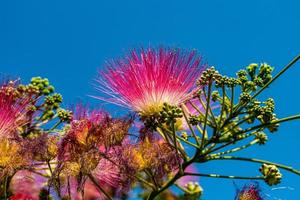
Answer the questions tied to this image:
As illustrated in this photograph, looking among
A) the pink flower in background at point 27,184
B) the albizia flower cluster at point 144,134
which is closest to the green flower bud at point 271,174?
the albizia flower cluster at point 144,134

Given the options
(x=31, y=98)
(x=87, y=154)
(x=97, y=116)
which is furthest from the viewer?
(x=31, y=98)

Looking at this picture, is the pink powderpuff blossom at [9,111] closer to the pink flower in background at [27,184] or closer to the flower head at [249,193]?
the pink flower in background at [27,184]

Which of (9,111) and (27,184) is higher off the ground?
(9,111)

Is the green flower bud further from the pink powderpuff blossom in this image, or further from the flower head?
the pink powderpuff blossom

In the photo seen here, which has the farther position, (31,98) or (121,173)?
(31,98)

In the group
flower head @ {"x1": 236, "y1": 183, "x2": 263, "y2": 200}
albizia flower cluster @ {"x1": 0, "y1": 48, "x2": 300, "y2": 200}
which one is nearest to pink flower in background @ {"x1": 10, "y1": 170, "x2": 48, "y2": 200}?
albizia flower cluster @ {"x1": 0, "y1": 48, "x2": 300, "y2": 200}

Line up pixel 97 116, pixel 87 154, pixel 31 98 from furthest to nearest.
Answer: pixel 31 98 → pixel 97 116 → pixel 87 154

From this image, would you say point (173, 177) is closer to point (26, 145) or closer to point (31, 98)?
point (26, 145)

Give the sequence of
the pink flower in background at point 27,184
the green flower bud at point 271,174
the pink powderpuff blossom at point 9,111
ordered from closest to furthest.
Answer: the green flower bud at point 271,174
the pink powderpuff blossom at point 9,111
the pink flower in background at point 27,184

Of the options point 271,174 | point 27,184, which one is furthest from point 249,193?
point 27,184

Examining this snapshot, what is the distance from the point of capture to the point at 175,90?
3.34m

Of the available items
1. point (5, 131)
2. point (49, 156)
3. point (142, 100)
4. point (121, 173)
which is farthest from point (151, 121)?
point (5, 131)

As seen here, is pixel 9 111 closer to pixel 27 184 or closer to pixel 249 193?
pixel 27 184

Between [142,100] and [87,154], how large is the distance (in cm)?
45
